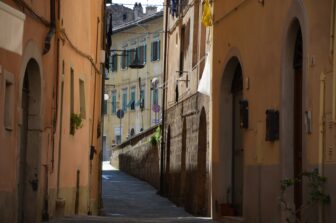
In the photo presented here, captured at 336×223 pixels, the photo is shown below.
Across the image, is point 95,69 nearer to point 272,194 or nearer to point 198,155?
point 198,155

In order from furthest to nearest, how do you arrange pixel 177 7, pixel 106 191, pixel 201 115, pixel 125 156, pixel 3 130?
pixel 125 156 < pixel 106 191 < pixel 177 7 < pixel 201 115 < pixel 3 130

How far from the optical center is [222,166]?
762 inches

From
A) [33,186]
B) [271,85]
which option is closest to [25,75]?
[33,186]

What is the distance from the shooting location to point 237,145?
752 inches

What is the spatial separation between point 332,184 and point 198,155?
13.8 metres

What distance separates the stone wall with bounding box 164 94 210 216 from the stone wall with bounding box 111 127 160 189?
4.75m

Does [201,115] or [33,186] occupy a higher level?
[201,115]

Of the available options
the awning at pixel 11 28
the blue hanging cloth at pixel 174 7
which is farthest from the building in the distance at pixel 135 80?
the awning at pixel 11 28

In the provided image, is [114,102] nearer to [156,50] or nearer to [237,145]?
[156,50]

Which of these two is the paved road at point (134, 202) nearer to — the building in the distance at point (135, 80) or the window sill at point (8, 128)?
the window sill at point (8, 128)

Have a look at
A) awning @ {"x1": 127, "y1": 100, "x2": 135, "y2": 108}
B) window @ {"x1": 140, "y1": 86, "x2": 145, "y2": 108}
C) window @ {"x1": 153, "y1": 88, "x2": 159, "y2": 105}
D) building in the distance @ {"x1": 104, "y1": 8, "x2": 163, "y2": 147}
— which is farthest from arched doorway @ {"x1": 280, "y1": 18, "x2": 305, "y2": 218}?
awning @ {"x1": 127, "y1": 100, "x2": 135, "y2": 108}

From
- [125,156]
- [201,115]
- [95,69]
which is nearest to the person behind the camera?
[201,115]

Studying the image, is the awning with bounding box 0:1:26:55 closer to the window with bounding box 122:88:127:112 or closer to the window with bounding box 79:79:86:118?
the window with bounding box 79:79:86:118

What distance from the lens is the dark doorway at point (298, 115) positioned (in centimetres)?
1373
